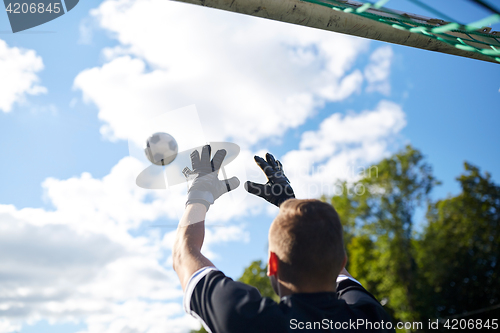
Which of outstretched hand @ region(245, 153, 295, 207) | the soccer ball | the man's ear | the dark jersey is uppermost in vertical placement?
the soccer ball

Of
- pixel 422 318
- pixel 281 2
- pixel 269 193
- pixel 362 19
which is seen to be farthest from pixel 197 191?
pixel 422 318

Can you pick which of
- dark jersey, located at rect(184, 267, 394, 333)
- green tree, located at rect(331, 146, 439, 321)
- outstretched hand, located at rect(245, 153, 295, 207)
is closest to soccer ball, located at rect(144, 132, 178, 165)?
outstretched hand, located at rect(245, 153, 295, 207)

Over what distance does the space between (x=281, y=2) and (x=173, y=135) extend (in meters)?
1.76

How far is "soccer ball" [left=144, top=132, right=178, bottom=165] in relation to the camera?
3650 millimetres

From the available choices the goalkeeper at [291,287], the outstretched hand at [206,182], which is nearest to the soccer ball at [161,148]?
the outstretched hand at [206,182]

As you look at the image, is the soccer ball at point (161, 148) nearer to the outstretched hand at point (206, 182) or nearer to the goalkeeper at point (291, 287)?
the outstretched hand at point (206, 182)

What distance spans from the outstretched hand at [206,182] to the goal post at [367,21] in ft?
4.51

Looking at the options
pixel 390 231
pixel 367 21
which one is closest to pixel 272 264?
pixel 367 21

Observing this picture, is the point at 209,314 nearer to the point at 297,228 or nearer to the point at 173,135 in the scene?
the point at 297,228

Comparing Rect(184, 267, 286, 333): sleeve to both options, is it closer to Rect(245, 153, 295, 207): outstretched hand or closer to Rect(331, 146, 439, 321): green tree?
Rect(245, 153, 295, 207): outstretched hand

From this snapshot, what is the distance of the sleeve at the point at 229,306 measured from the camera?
1343 mm

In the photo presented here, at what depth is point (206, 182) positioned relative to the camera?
2281mm

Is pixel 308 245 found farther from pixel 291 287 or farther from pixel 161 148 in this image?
pixel 161 148

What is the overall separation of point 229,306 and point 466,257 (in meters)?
26.0
